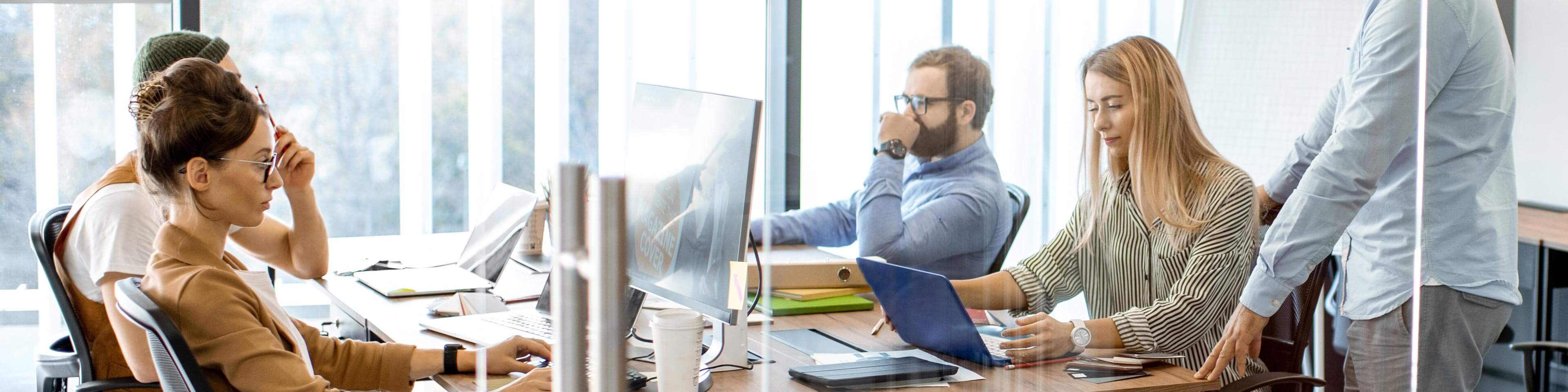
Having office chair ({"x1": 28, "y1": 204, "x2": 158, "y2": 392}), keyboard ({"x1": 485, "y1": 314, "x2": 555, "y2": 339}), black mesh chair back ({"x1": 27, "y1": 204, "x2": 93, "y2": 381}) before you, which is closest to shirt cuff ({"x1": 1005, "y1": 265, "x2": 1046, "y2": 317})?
keyboard ({"x1": 485, "y1": 314, "x2": 555, "y2": 339})

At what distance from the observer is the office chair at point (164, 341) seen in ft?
4.07

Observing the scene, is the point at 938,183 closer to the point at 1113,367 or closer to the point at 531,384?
the point at 1113,367

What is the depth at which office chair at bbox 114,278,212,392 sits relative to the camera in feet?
4.07

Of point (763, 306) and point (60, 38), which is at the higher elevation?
point (60, 38)

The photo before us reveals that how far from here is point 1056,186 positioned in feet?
3.73

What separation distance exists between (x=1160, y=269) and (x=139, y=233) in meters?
1.64

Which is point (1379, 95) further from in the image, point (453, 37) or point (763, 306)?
point (453, 37)

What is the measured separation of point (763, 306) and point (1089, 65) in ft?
2.66

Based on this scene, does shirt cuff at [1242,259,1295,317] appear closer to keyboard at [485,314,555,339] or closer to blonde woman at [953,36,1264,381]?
blonde woman at [953,36,1264,381]

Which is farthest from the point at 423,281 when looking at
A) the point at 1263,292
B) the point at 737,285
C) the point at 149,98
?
the point at 1263,292

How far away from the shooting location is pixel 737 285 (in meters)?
1.26

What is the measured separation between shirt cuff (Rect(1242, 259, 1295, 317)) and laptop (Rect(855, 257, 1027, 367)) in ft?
0.85

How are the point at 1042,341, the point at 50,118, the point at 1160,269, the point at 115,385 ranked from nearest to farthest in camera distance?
the point at 1160,269, the point at 1042,341, the point at 115,385, the point at 50,118

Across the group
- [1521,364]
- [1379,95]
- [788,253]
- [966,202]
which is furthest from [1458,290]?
[788,253]
